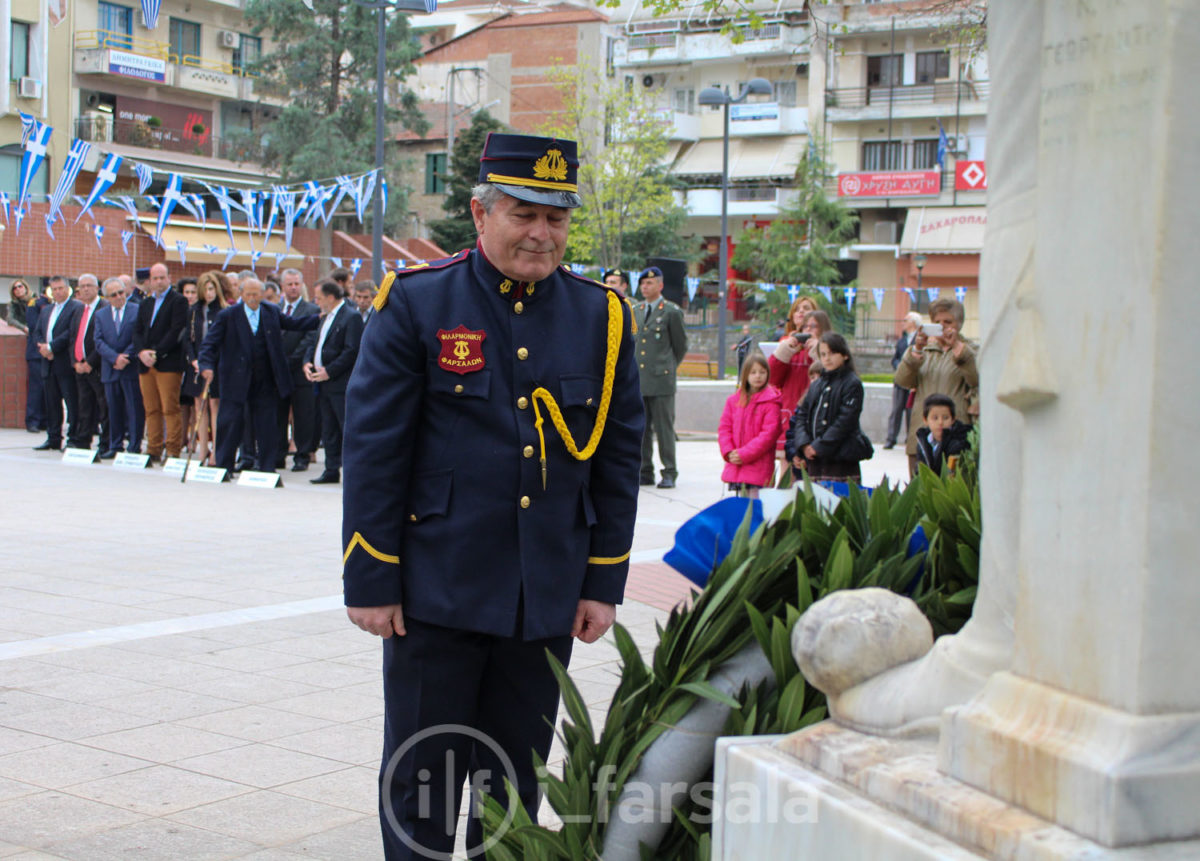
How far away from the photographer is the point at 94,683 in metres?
5.93

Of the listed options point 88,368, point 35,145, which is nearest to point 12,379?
point 88,368

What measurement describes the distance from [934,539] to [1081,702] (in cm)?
136

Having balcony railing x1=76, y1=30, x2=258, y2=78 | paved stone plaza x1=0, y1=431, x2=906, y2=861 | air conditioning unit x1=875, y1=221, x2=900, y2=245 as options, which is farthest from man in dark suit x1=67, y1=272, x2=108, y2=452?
air conditioning unit x1=875, y1=221, x2=900, y2=245

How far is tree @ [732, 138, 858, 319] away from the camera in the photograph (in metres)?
48.0

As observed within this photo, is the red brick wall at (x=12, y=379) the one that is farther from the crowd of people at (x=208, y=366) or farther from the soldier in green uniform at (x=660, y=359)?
the soldier in green uniform at (x=660, y=359)

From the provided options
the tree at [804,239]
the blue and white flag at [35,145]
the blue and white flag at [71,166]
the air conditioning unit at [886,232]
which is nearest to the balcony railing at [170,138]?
the tree at [804,239]

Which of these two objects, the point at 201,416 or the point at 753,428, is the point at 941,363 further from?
the point at 201,416

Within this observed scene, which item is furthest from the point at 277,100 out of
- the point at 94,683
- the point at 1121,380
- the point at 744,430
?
the point at 1121,380

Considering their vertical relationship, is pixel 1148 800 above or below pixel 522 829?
above

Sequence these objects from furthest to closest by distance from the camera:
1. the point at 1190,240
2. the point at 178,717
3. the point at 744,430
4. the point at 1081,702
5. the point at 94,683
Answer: the point at 744,430 → the point at 94,683 → the point at 178,717 → the point at 1081,702 → the point at 1190,240

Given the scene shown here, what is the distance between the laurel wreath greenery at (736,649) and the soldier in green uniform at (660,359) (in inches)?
399

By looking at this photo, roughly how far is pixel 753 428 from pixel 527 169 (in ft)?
22.9

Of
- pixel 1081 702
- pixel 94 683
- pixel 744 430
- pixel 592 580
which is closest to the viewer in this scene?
pixel 1081 702

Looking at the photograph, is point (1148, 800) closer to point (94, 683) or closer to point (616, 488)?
point (616, 488)
